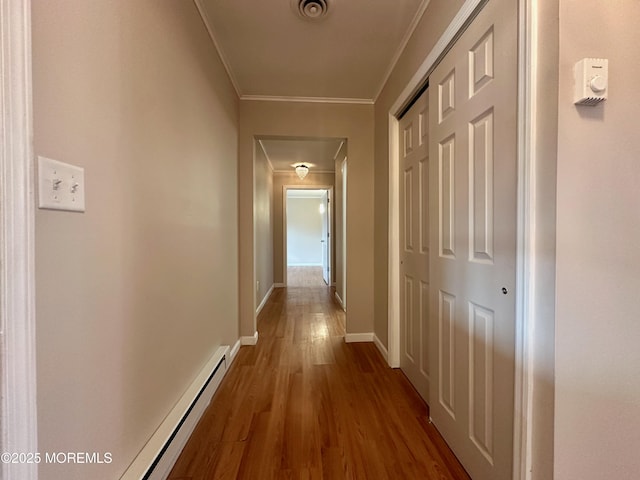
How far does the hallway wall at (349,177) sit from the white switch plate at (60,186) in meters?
1.94

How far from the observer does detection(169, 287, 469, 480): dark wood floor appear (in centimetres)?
128

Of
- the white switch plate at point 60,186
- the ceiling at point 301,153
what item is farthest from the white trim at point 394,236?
the white switch plate at point 60,186

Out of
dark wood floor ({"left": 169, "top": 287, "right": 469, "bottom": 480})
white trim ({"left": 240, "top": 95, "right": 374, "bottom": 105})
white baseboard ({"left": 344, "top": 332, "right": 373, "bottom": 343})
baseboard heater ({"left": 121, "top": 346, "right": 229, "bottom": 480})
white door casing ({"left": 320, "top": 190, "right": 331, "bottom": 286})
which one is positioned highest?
white trim ({"left": 240, "top": 95, "right": 374, "bottom": 105})

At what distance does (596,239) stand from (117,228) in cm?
150

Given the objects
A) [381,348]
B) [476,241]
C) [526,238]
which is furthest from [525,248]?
[381,348]

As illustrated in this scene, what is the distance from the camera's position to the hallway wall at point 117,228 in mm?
685

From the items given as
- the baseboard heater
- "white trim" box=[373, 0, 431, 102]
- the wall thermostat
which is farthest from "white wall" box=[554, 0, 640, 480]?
the baseboard heater

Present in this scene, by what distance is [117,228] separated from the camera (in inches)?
36.3

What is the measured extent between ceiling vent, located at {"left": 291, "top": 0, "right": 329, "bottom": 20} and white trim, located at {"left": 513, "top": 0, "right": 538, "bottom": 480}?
3.72ft

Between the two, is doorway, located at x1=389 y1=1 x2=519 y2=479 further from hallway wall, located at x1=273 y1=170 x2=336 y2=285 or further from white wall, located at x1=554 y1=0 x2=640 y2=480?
hallway wall, located at x1=273 y1=170 x2=336 y2=285

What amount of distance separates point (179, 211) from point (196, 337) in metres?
0.75

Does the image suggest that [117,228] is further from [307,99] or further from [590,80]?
[307,99]

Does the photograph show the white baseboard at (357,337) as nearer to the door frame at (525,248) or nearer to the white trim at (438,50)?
the door frame at (525,248)

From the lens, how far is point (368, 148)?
109 inches
